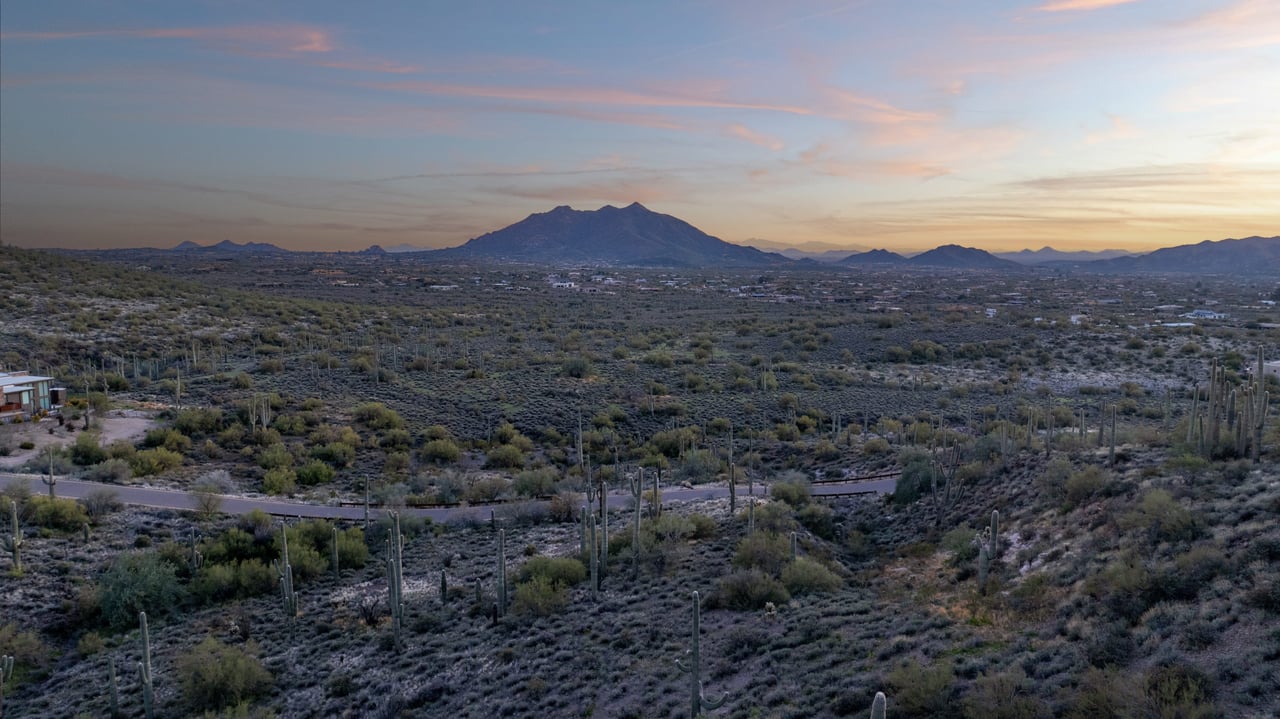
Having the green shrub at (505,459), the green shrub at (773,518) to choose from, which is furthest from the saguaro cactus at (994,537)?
the green shrub at (505,459)

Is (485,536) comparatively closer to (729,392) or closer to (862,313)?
(729,392)

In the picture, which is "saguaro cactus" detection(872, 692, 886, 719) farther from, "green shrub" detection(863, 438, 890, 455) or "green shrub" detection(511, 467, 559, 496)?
"green shrub" detection(863, 438, 890, 455)

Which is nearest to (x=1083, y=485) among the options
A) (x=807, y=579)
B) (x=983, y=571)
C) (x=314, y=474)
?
(x=983, y=571)

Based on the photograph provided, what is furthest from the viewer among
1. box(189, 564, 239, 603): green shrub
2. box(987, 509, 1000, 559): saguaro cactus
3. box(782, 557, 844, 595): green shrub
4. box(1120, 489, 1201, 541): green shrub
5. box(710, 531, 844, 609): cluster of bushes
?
box(189, 564, 239, 603): green shrub

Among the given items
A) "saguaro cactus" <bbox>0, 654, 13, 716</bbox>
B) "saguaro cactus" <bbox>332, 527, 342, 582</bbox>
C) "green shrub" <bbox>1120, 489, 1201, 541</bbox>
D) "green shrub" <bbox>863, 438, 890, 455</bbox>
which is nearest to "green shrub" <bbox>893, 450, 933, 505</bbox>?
"green shrub" <bbox>863, 438, 890, 455</bbox>

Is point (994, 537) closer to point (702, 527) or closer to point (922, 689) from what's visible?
point (922, 689)

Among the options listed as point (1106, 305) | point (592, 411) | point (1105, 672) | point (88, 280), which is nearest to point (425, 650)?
point (1105, 672)
